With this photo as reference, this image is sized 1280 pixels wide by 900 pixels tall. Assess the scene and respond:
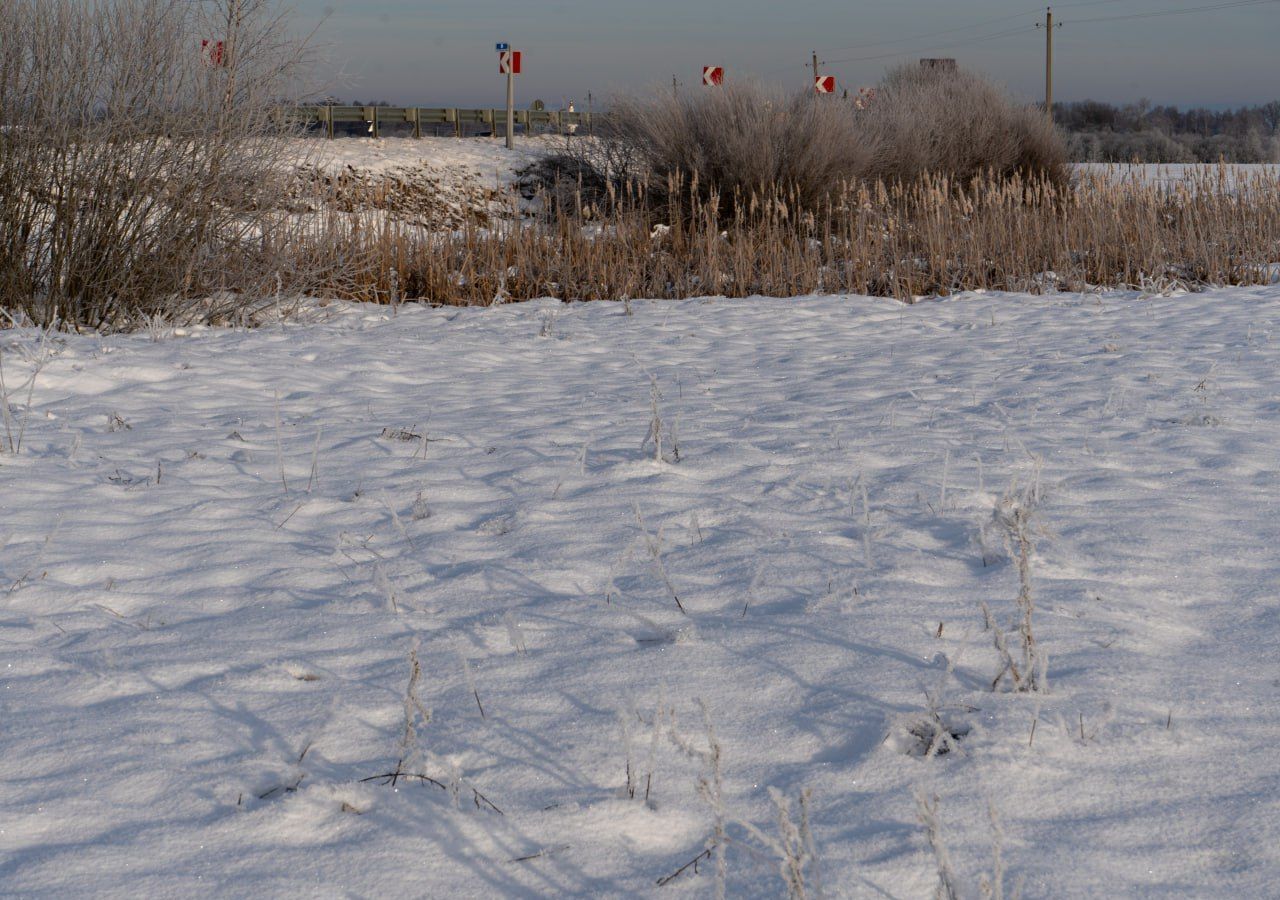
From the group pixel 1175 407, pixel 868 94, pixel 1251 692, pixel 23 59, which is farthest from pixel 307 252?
pixel 868 94

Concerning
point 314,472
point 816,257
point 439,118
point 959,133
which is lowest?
point 314,472

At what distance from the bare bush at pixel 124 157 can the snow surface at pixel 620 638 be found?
1781 mm

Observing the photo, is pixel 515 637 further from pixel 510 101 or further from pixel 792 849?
pixel 510 101

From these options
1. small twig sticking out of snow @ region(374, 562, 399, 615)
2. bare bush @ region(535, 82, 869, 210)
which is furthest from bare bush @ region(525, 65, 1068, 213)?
small twig sticking out of snow @ region(374, 562, 399, 615)

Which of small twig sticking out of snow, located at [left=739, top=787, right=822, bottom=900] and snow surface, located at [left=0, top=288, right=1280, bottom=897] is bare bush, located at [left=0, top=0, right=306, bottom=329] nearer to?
snow surface, located at [left=0, top=288, right=1280, bottom=897]

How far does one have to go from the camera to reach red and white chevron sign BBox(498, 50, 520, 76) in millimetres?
23047

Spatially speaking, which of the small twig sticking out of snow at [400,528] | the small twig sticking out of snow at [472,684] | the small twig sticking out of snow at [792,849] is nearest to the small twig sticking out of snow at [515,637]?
the small twig sticking out of snow at [472,684]

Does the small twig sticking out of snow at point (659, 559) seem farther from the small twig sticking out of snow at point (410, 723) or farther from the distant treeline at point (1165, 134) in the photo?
the distant treeline at point (1165, 134)

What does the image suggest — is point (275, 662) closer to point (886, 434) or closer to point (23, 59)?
point (886, 434)

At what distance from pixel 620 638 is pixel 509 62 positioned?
884 inches

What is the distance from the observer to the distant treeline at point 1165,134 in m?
31.7

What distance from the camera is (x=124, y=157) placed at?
6.44 metres

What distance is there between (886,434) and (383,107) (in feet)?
81.4

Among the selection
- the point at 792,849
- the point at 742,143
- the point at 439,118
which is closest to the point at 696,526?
the point at 792,849
